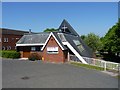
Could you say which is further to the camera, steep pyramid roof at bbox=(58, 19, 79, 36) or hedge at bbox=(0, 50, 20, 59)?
steep pyramid roof at bbox=(58, 19, 79, 36)

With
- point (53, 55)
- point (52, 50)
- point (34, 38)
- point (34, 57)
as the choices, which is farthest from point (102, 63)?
point (34, 38)

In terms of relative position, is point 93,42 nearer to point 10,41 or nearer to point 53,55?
point 10,41

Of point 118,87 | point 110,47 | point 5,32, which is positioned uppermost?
point 5,32

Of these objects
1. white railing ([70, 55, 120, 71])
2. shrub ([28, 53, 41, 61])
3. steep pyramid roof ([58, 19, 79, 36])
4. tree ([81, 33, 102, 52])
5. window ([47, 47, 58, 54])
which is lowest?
white railing ([70, 55, 120, 71])

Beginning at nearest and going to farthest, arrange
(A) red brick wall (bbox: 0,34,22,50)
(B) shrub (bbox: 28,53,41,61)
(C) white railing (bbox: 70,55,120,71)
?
(C) white railing (bbox: 70,55,120,71), (B) shrub (bbox: 28,53,41,61), (A) red brick wall (bbox: 0,34,22,50)

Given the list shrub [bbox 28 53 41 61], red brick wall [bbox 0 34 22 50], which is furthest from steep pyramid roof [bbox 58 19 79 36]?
red brick wall [bbox 0 34 22 50]

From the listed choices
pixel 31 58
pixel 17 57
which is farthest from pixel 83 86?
Result: pixel 17 57

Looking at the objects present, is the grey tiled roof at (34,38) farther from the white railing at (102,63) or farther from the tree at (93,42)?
the tree at (93,42)

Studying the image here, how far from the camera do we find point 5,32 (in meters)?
57.5

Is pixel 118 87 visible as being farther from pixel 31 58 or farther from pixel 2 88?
pixel 31 58

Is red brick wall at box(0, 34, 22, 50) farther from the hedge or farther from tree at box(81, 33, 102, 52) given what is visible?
tree at box(81, 33, 102, 52)

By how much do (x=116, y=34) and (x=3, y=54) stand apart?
73.5 ft

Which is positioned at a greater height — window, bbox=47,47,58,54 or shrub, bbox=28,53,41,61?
window, bbox=47,47,58,54

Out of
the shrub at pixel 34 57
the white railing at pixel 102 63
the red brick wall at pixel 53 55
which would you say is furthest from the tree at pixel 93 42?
the red brick wall at pixel 53 55
